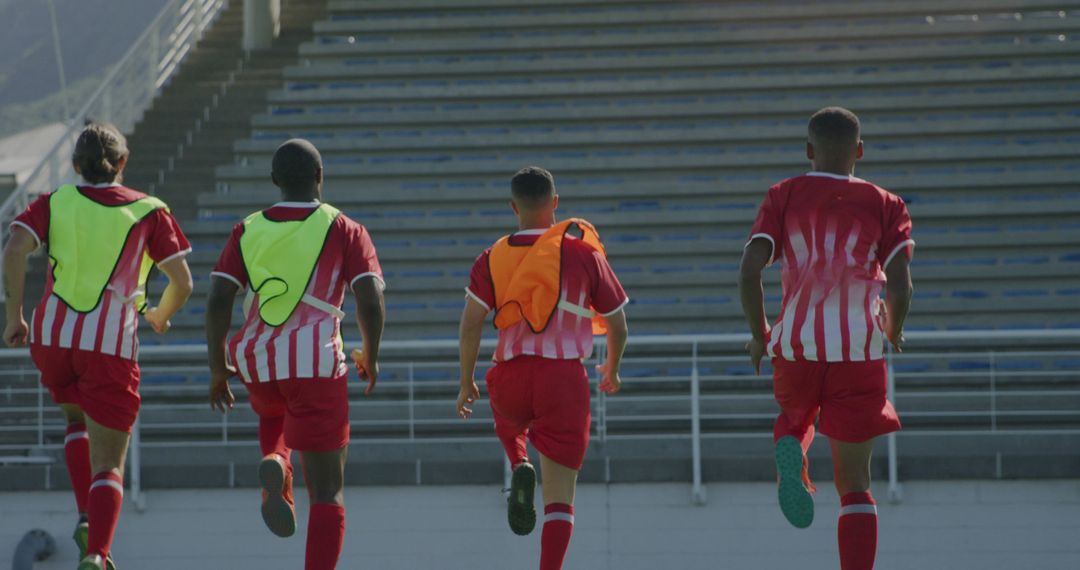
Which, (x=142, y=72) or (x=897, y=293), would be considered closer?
(x=897, y=293)

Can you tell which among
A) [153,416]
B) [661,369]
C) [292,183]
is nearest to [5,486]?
[153,416]

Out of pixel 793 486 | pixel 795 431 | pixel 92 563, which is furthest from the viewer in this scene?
pixel 92 563

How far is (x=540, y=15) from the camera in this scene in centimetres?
1213

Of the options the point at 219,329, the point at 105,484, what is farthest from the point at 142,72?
the point at 219,329

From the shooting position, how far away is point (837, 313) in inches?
162

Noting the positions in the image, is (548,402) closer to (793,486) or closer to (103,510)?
(793,486)

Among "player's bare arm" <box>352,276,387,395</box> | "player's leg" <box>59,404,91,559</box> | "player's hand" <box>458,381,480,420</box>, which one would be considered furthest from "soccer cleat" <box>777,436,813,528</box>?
"player's leg" <box>59,404,91,559</box>

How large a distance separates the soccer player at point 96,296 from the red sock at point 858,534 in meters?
2.21

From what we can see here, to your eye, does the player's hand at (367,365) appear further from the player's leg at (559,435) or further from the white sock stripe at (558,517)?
the white sock stripe at (558,517)

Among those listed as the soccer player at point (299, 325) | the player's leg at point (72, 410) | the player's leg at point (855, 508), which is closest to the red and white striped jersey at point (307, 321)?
the soccer player at point (299, 325)

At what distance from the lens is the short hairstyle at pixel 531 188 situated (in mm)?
4582

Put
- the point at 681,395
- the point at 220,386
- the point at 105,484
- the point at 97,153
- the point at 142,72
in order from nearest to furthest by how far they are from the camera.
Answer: the point at 220,386 → the point at 105,484 → the point at 97,153 → the point at 681,395 → the point at 142,72

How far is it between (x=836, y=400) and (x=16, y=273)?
261cm

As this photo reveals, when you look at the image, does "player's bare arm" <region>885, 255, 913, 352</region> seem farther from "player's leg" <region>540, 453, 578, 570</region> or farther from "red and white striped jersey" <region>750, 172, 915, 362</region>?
"player's leg" <region>540, 453, 578, 570</region>
